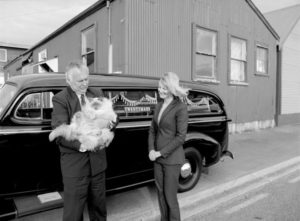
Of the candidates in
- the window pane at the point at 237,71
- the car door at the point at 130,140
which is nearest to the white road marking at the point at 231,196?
the car door at the point at 130,140

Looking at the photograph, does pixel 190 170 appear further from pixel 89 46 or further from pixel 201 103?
pixel 89 46

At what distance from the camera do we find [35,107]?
11.0 ft

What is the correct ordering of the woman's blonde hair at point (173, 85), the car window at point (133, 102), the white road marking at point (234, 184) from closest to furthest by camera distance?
the woman's blonde hair at point (173, 85) < the car window at point (133, 102) < the white road marking at point (234, 184)

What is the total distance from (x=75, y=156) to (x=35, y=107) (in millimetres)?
1265

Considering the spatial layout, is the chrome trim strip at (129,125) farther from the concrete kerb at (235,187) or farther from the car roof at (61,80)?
the concrete kerb at (235,187)

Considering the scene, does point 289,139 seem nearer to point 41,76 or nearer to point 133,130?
point 133,130

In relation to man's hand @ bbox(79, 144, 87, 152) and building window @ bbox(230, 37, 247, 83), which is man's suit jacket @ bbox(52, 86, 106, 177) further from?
building window @ bbox(230, 37, 247, 83)

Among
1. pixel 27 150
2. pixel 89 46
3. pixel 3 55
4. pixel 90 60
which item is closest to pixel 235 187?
pixel 27 150

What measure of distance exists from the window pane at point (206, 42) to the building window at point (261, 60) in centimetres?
311

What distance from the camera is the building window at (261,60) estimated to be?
484 inches

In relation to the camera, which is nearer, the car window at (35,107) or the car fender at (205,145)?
the car window at (35,107)

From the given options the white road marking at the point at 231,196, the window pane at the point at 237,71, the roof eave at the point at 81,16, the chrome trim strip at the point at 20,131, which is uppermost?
the roof eave at the point at 81,16

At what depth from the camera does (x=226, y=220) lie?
12.0ft

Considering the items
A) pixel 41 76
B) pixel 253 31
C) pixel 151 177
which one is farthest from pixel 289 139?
pixel 41 76
